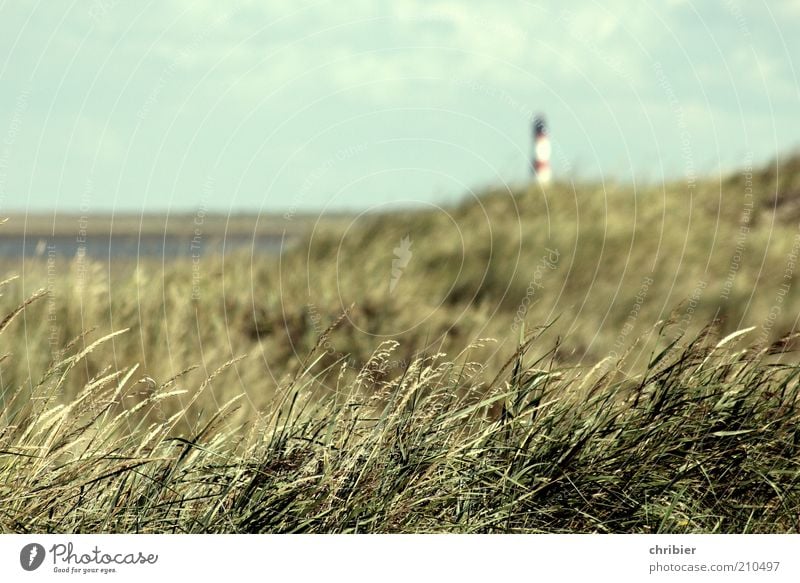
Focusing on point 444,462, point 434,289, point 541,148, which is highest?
point 541,148

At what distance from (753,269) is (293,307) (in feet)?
16.7

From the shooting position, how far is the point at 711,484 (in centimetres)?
365

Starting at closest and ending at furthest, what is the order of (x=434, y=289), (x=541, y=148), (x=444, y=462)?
1. (x=444, y=462)
2. (x=434, y=289)
3. (x=541, y=148)

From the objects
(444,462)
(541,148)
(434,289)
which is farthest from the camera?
(541,148)

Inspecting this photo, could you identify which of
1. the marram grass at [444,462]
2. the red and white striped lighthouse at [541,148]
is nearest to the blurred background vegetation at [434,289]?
the red and white striped lighthouse at [541,148]

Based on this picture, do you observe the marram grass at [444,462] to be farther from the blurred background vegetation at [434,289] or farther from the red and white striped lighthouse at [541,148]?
the red and white striped lighthouse at [541,148]

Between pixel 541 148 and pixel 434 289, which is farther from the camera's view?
pixel 541 148

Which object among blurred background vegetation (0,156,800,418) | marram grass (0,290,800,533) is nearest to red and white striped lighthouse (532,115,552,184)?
blurred background vegetation (0,156,800,418)

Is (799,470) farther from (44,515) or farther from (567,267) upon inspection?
(567,267)

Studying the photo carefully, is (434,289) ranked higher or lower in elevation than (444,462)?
lower

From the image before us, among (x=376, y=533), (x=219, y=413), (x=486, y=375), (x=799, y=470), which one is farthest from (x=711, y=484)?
(x=486, y=375)

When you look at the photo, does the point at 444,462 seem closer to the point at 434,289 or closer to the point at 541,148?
the point at 434,289

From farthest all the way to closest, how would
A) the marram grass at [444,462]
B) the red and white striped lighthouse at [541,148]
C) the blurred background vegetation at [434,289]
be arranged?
the red and white striped lighthouse at [541,148], the blurred background vegetation at [434,289], the marram grass at [444,462]

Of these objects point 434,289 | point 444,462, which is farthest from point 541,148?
point 444,462
